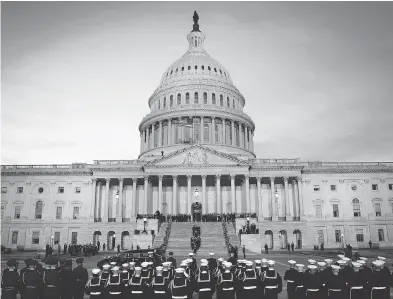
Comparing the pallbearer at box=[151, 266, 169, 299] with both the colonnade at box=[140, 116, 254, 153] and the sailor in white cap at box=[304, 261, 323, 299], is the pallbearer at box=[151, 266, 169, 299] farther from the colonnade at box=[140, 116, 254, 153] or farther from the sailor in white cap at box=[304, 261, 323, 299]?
the colonnade at box=[140, 116, 254, 153]

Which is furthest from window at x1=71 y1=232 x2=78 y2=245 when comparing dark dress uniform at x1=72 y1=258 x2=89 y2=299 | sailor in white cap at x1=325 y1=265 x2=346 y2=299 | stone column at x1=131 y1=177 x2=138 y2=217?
sailor in white cap at x1=325 y1=265 x2=346 y2=299

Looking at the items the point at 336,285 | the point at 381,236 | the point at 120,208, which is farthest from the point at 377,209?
the point at 336,285

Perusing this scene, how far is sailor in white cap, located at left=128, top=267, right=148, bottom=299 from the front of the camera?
14.6 m

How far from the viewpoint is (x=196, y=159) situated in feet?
229

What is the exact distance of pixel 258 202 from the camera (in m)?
70.8

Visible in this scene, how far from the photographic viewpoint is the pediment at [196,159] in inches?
2717

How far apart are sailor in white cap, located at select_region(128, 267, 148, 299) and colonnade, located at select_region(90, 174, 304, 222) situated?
5208 centimetres

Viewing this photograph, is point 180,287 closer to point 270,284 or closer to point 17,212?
point 270,284

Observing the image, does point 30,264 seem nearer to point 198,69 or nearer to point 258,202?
point 258,202

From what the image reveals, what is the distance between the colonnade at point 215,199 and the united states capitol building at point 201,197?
0.17 m

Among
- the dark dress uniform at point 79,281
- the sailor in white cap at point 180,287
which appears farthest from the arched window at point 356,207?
the dark dress uniform at point 79,281

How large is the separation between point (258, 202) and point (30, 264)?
5807 cm

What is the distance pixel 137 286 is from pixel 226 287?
329cm

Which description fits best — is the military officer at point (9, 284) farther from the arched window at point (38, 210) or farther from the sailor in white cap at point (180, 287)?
the arched window at point (38, 210)
